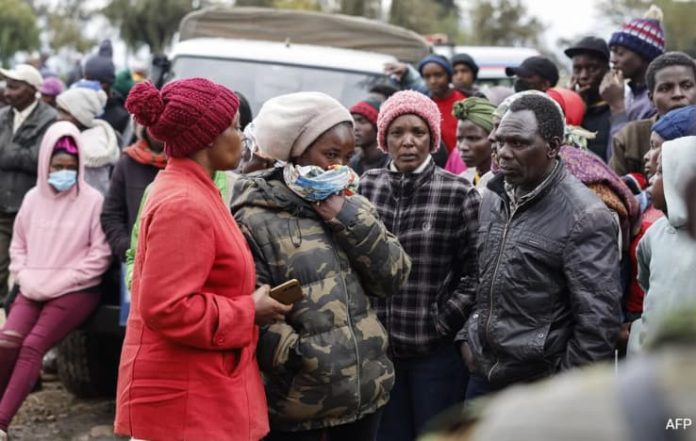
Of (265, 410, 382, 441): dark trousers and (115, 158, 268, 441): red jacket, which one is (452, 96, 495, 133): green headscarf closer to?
(265, 410, 382, 441): dark trousers

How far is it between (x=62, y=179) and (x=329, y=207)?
3129 mm

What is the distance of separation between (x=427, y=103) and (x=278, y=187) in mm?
1384

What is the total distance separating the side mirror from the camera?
822cm

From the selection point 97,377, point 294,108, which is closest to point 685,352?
point 294,108

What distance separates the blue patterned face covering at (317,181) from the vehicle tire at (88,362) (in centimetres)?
363

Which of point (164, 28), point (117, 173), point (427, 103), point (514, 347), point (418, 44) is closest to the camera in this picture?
point (514, 347)

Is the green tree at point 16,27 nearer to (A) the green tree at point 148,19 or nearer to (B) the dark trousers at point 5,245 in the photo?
(A) the green tree at point 148,19

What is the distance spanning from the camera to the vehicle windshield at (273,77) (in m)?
7.68

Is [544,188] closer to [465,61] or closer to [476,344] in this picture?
[476,344]

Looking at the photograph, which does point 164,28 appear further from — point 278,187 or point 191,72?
point 278,187

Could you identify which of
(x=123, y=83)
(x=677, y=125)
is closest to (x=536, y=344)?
(x=677, y=125)

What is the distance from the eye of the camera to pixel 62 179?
627cm

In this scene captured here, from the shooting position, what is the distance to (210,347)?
332 cm

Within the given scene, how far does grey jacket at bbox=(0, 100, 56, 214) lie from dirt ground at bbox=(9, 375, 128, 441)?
1.44m
